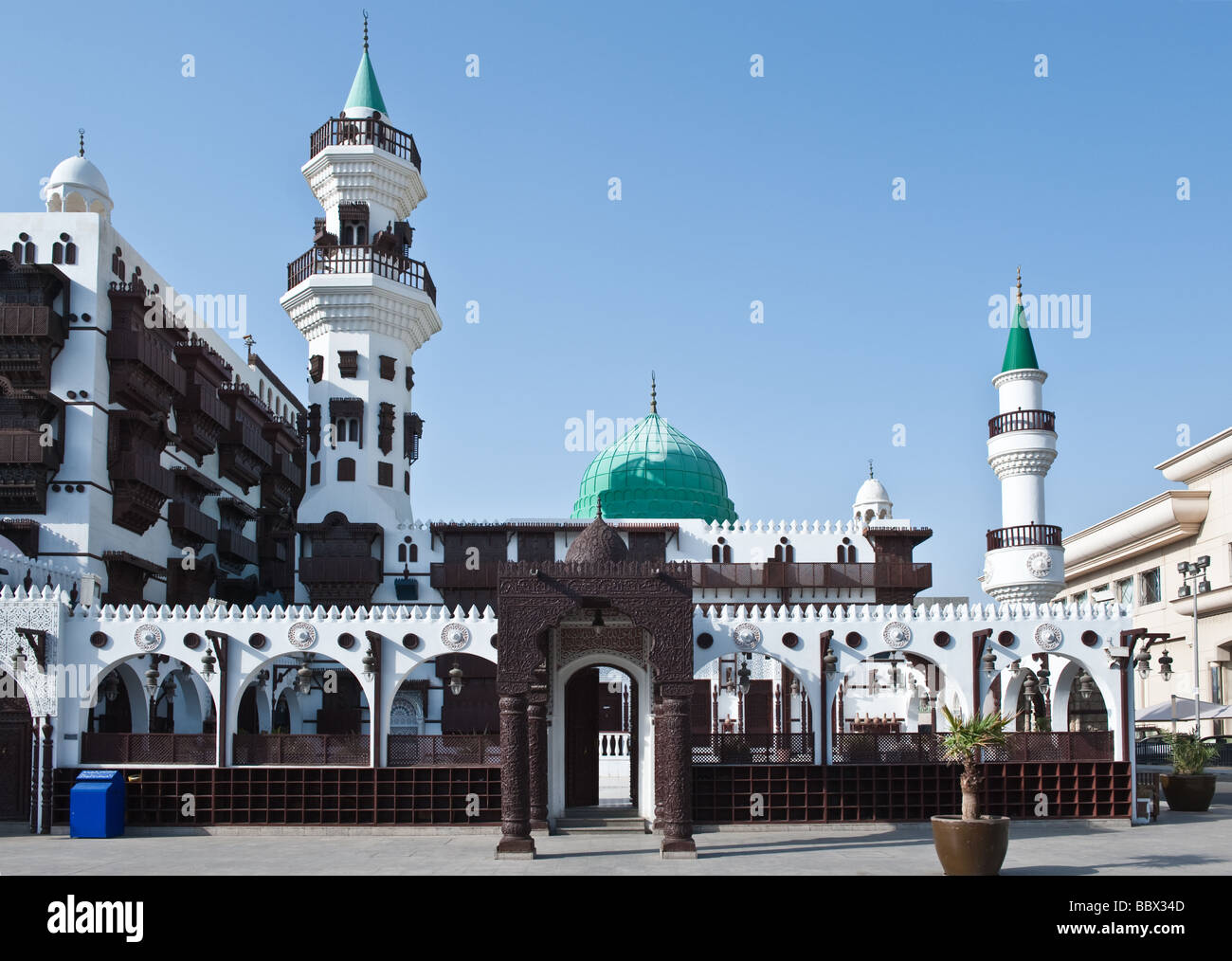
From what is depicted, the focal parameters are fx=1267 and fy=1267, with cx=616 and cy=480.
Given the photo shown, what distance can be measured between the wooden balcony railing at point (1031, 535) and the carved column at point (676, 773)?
1862 cm

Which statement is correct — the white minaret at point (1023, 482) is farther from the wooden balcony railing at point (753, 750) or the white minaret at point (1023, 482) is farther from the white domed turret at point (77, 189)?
the white domed turret at point (77, 189)

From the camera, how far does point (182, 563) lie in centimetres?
3950

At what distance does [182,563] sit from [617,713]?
1526 centimetres

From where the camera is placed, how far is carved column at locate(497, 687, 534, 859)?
70.1 ft

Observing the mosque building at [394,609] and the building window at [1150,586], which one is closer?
the mosque building at [394,609]

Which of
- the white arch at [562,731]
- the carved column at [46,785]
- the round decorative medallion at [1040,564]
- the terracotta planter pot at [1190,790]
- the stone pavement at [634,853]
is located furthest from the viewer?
the round decorative medallion at [1040,564]

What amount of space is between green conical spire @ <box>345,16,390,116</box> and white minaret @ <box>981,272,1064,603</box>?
2344 centimetres

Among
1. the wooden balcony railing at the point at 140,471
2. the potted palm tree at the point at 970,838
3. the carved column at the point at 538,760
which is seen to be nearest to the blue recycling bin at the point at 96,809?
the carved column at the point at 538,760

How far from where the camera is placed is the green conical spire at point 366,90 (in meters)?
45.6

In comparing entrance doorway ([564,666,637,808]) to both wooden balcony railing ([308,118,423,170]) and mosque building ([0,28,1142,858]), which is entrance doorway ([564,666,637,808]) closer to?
mosque building ([0,28,1142,858])

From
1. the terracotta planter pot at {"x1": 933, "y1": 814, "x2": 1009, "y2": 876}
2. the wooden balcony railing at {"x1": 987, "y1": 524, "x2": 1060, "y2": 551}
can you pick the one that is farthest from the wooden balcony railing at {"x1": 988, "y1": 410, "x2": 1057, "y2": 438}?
the terracotta planter pot at {"x1": 933, "y1": 814, "x2": 1009, "y2": 876}

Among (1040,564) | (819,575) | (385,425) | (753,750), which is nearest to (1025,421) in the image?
(1040,564)
